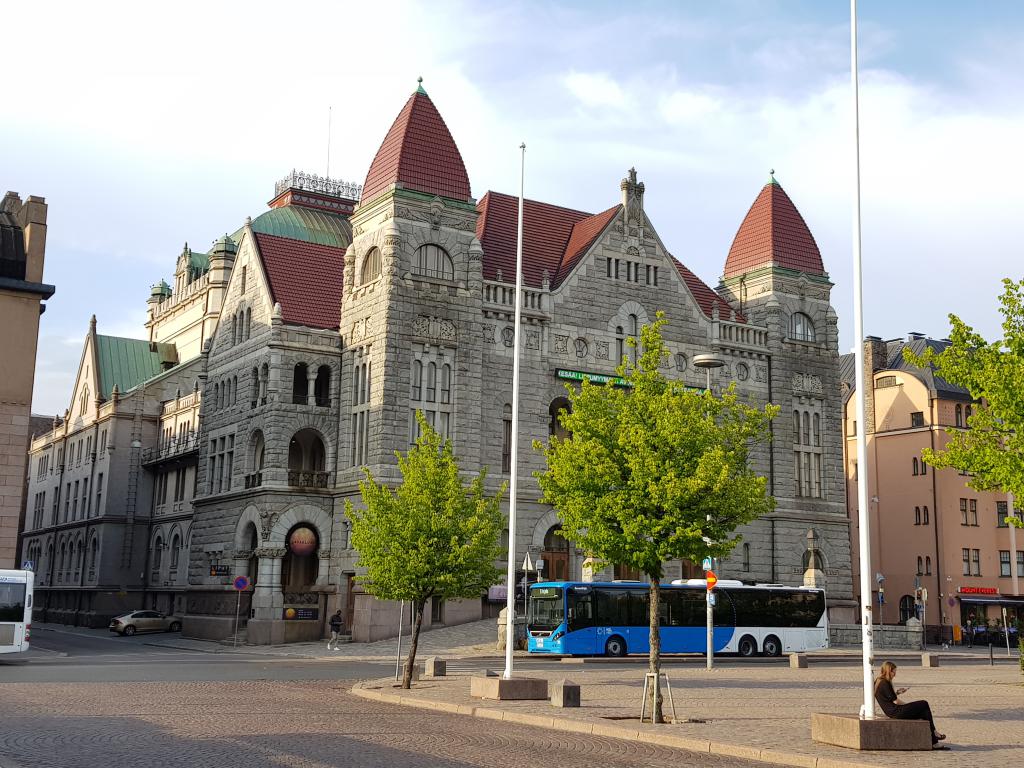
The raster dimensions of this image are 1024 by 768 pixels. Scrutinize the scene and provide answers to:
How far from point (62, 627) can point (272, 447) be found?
29.5 m

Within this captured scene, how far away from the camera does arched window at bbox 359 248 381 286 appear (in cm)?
5472

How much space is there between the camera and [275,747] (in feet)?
54.5

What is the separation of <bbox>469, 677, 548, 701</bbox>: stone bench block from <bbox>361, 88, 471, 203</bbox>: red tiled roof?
3251 centimetres

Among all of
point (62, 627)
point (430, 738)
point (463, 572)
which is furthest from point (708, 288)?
point (430, 738)

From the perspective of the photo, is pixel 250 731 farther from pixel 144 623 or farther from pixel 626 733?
pixel 144 623

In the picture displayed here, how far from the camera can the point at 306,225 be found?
7181 centimetres

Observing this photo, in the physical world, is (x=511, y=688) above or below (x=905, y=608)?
below

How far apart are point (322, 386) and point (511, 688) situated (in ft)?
116

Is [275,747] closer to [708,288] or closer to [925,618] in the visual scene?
[708,288]

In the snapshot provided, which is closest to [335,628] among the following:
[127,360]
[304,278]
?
[304,278]

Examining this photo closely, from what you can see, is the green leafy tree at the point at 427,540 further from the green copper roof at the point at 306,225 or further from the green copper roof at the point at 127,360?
the green copper roof at the point at 127,360

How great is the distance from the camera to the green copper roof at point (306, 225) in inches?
2763

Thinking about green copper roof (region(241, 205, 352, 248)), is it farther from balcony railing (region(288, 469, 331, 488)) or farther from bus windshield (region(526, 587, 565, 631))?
bus windshield (region(526, 587, 565, 631))

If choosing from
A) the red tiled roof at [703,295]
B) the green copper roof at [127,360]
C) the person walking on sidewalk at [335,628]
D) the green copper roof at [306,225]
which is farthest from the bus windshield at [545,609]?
the green copper roof at [127,360]
